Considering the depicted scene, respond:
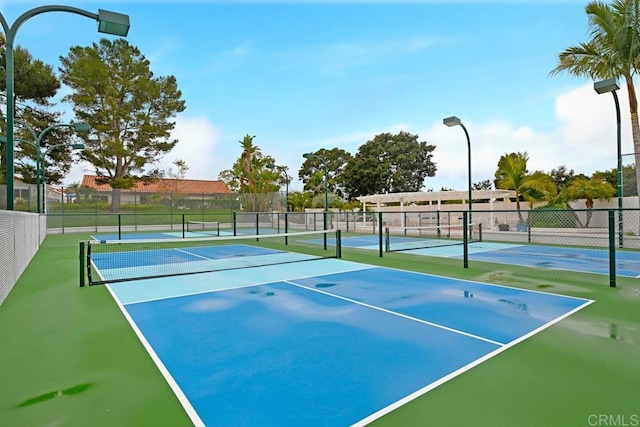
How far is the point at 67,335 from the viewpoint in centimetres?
451

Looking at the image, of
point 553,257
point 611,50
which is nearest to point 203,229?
point 553,257

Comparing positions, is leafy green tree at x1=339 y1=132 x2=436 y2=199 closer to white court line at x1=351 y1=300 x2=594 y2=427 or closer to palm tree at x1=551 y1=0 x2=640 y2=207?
palm tree at x1=551 y1=0 x2=640 y2=207

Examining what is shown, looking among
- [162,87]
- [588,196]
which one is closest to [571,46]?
[588,196]

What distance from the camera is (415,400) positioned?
2.87 metres

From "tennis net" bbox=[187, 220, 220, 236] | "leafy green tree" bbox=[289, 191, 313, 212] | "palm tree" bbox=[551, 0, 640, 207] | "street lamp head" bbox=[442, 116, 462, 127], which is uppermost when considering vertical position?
"palm tree" bbox=[551, 0, 640, 207]

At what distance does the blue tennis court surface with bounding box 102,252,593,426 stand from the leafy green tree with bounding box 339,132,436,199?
41.9m

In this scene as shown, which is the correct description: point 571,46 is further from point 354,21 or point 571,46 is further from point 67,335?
point 67,335

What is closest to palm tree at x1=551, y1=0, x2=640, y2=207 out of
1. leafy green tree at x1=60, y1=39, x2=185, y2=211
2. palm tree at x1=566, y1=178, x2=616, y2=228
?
palm tree at x1=566, y1=178, x2=616, y2=228

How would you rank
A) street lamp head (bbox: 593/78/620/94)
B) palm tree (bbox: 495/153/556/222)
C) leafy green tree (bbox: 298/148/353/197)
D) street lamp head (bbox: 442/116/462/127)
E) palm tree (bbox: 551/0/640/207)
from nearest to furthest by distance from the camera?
street lamp head (bbox: 593/78/620/94)
palm tree (bbox: 551/0/640/207)
street lamp head (bbox: 442/116/462/127)
palm tree (bbox: 495/153/556/222)
leafy green tree (bbox: 298/148/353/197)

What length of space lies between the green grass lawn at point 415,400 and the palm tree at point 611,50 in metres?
12.9

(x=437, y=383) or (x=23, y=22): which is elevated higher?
(x=23, y=22)

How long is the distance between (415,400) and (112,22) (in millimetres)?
8208

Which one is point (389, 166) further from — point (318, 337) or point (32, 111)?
point (318, 337)

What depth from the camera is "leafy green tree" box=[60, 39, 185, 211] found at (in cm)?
3116
